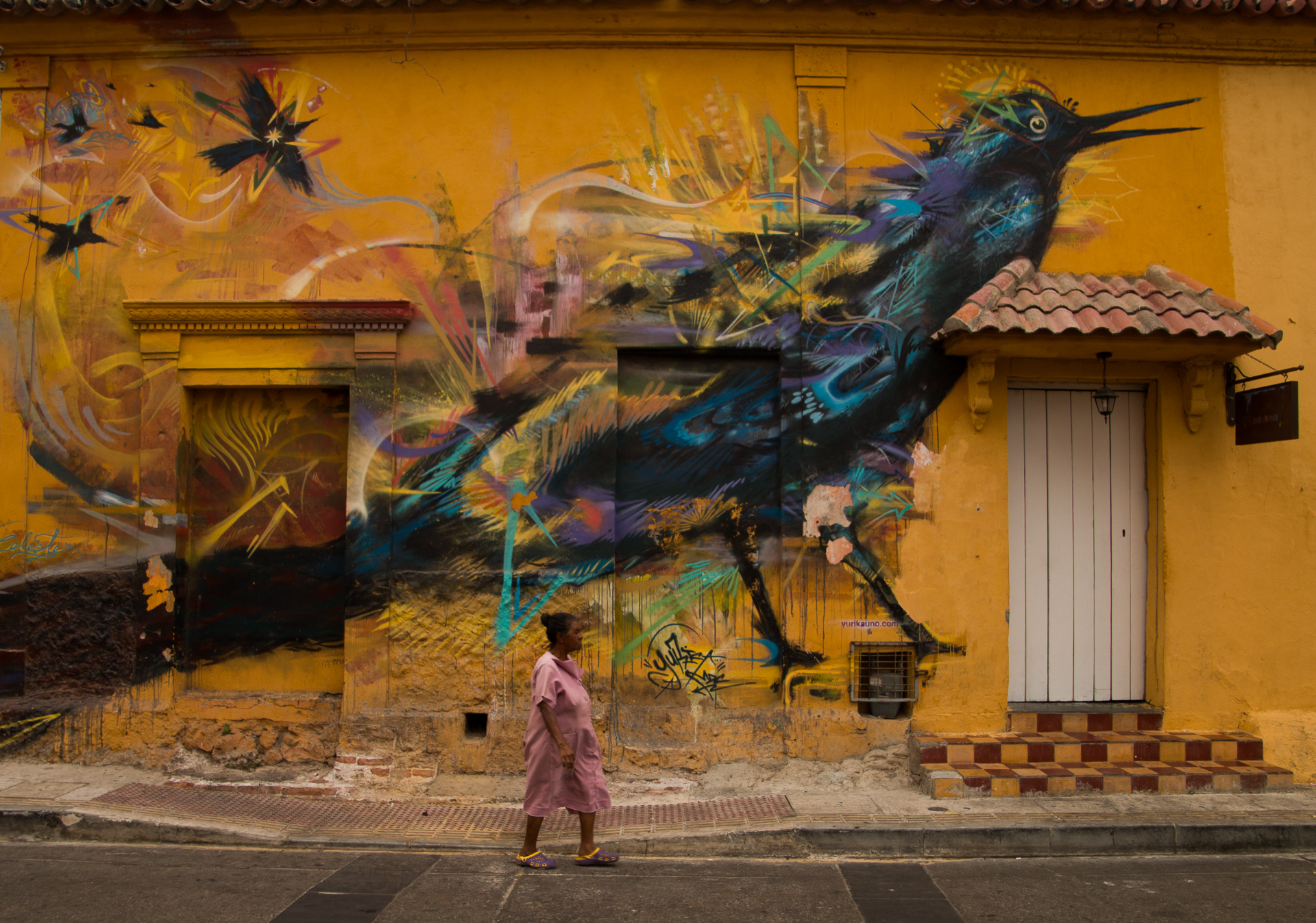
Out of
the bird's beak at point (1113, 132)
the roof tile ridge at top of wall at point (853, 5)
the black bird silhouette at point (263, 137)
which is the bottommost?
the black bird silhouette at point (263, 137)

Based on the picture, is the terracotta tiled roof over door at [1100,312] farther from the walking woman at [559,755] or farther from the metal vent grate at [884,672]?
the walking woman at [559,755]

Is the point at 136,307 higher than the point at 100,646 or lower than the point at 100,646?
higher

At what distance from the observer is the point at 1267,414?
652 centimetres

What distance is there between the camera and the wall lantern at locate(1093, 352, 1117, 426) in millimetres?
6602

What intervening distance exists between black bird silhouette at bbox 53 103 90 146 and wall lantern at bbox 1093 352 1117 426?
8.09 metres

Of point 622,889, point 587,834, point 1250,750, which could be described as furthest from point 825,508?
point 1250,750

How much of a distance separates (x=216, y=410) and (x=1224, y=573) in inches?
317

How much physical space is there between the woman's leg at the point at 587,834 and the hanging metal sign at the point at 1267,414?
5506mm

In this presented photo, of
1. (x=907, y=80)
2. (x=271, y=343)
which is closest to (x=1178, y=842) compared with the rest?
(x=907, y=80)

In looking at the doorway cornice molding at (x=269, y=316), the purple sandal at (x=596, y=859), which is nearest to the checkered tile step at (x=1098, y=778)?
the purple sandal at (x=596, y=859)

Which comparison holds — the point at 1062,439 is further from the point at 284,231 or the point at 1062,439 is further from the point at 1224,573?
the point at 284,231

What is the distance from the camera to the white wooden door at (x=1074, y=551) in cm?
693

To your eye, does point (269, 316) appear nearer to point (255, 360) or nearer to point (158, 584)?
point (255, 360)

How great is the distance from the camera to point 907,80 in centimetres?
693
